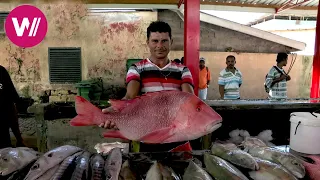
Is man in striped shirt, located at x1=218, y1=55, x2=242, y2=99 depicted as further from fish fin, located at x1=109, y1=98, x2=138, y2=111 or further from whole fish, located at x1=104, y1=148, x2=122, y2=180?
fish fin, located at x1=109, y1=98, x2=138, y2=111

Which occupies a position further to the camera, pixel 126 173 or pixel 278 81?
pixel 278 81

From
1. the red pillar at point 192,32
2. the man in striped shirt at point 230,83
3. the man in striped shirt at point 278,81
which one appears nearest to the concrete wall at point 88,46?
the man in striped shirt at point 230,83

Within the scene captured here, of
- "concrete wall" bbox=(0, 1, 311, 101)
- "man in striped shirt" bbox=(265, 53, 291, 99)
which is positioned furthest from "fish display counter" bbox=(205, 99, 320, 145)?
"concrete wall" bbox=(0, 1, 311, 101)

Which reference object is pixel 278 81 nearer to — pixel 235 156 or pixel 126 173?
pixel 235 156

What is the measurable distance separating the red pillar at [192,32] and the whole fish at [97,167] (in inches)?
119

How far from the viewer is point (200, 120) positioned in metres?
1.21

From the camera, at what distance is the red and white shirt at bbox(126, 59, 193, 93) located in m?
2.02

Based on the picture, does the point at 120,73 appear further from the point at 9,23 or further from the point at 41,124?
the point at 41,124

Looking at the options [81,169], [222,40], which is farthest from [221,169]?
[222,40]

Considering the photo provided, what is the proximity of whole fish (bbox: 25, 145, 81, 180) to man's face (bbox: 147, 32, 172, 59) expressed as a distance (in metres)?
1.00

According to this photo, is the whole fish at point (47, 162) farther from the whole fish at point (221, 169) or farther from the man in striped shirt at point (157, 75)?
the whole fish at point (221, 169)

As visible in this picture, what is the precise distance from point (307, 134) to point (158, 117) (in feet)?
4.73

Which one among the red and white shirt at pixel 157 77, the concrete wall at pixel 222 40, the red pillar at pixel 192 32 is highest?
the concrete wall at pixel 222 40

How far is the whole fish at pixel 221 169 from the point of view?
1.41 m
